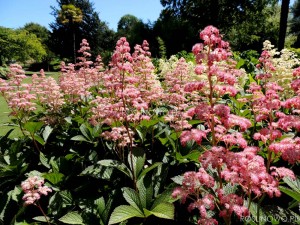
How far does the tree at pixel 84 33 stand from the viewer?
43.1 metres

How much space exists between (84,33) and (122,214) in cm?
4633

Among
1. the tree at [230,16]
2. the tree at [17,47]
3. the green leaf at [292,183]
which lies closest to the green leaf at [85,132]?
the green leaf at [292,183]

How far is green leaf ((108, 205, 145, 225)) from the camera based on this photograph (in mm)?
2242

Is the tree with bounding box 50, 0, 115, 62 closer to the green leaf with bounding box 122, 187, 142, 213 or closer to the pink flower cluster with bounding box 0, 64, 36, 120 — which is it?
the pink flower cluster with bounding box 0, 64, 36, 120

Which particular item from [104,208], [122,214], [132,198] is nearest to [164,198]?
[132,198]

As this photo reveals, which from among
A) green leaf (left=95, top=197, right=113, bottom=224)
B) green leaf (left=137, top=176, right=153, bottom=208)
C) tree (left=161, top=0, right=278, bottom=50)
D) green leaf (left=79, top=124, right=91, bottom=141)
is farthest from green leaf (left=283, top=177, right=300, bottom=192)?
tree (left=161, top=0, right=278, bottom=50)

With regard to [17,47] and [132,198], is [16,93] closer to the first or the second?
[132,198]

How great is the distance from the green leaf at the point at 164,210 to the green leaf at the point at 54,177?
1.13m

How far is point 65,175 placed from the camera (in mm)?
3195

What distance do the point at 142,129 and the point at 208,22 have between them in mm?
34530

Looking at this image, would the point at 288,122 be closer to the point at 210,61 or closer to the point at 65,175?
the point at 210,61

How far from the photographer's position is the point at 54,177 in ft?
9.73

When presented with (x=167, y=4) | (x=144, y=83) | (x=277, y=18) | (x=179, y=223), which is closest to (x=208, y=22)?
(x=167, y=4)

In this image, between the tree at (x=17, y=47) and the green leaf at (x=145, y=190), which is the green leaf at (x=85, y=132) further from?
the tree at (x=17, y=47)
